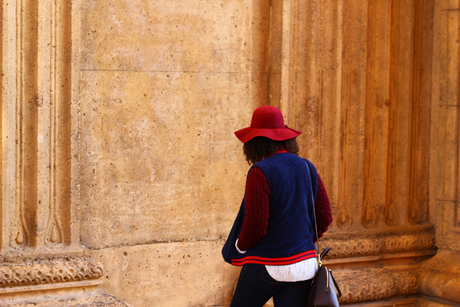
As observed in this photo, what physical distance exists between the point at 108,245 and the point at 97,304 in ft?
1.44

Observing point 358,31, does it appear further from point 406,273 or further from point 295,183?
point 295,183

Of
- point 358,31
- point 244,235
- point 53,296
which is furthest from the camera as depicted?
point 358,31

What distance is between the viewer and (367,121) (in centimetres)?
524

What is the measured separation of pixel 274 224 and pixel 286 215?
0.24 ft

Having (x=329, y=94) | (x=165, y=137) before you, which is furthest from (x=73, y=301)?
(x=329, y=94)

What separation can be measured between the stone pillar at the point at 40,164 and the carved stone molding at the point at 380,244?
1.83m

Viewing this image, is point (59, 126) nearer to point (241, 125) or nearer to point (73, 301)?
point (73, 301)

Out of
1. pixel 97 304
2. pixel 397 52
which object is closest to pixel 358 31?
pixel 397 52

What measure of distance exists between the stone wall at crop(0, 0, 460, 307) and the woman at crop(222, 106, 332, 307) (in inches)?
51.7

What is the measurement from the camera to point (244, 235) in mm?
3082

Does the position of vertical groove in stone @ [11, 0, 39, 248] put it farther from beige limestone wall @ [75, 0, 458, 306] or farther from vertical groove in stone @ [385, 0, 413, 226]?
vertical groove in stone @ [385, 0, 413, 226]

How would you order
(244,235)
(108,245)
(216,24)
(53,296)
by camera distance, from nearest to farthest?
1. (244,235)
2. (53,296)
3. (108,245)
4. (216,24)

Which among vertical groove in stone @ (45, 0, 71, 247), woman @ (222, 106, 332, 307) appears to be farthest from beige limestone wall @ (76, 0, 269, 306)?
woman @ (222, 106, 332, 307)

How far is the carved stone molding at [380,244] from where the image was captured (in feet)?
16.4
